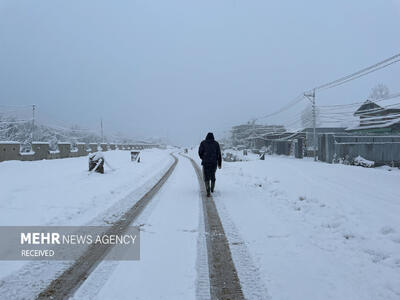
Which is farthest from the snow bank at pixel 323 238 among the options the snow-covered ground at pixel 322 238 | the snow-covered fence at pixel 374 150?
the snow-covered fence at pixel 374 150

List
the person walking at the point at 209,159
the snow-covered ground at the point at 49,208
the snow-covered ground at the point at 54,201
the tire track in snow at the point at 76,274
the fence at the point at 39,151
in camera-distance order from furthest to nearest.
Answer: the fence at the point at 39,151, the person walking at the point at 209,159, the snow-covered ground at the point at 54,201, the snow-covered ground at the point at 49,208, the tire track in snow at the point at 76,274

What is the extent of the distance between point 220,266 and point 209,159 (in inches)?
201

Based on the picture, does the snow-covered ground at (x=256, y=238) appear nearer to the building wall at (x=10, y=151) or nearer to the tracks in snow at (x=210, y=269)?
the tracks in snow at (x=210, y=269)

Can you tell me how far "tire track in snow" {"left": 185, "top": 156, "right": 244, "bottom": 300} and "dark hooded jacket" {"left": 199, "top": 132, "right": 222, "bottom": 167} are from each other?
3.20 metres

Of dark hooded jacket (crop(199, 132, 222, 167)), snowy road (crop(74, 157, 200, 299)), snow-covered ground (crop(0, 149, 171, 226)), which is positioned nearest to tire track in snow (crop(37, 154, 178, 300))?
snowy road (crop(74, 157, 200, 299))

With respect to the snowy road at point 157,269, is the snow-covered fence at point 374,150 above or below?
above

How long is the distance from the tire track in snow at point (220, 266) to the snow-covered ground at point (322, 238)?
15 cm

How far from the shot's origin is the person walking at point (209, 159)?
800 centimetres

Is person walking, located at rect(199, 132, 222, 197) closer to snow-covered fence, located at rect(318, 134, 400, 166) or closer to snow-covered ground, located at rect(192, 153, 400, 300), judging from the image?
snow-covered ground, located at rect(192, 153, 400, 300)

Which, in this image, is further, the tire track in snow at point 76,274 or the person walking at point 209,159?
the person walking at point 209,159

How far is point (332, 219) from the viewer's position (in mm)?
4984

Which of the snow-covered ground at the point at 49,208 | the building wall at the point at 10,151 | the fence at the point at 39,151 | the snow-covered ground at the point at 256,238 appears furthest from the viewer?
the fence at the point at 39,151

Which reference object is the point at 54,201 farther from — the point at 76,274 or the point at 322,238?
the point at 322,238

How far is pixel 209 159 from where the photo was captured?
8.09m
